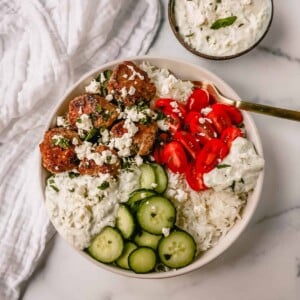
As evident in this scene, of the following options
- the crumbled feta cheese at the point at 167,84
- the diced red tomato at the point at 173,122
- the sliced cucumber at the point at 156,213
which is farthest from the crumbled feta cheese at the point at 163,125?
the sliced cucumber at the point at 156,213

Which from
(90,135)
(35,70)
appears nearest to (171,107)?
(90,135)

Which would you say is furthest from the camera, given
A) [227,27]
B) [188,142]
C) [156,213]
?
[227,27]

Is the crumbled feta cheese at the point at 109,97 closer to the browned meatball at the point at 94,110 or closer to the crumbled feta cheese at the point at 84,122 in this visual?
the browned meatball at the point at 94,110

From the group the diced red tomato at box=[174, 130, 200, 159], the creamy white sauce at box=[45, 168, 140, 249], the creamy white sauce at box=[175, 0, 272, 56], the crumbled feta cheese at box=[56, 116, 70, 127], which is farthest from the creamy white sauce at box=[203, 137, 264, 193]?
the crumbled feta cheese at box=[56, 116, 70, 127]

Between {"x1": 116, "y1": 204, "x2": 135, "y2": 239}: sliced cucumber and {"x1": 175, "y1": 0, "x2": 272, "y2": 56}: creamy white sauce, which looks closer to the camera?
{"x1": 116, "y1": 204, "x2": 135, "y2": 239}: sliced cucumber

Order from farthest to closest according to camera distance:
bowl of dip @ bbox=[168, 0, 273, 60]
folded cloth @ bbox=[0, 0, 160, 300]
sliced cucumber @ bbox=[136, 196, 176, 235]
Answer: folded cloth @ bbox=[0, 0, 160, 300] < bowl of dip @ bbox=[168, 0, 273, 60] < sliced cucumber @ bbox=[136, 196, 176, 235]

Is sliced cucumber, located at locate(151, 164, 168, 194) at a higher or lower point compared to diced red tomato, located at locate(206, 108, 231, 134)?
lower

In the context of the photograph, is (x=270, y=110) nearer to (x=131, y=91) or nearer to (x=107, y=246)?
(x=131, y=91)

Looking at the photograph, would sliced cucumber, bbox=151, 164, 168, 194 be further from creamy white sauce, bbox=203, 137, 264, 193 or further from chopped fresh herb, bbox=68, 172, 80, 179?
chopped fresh herb, bbox=68, 172, 80, 179
